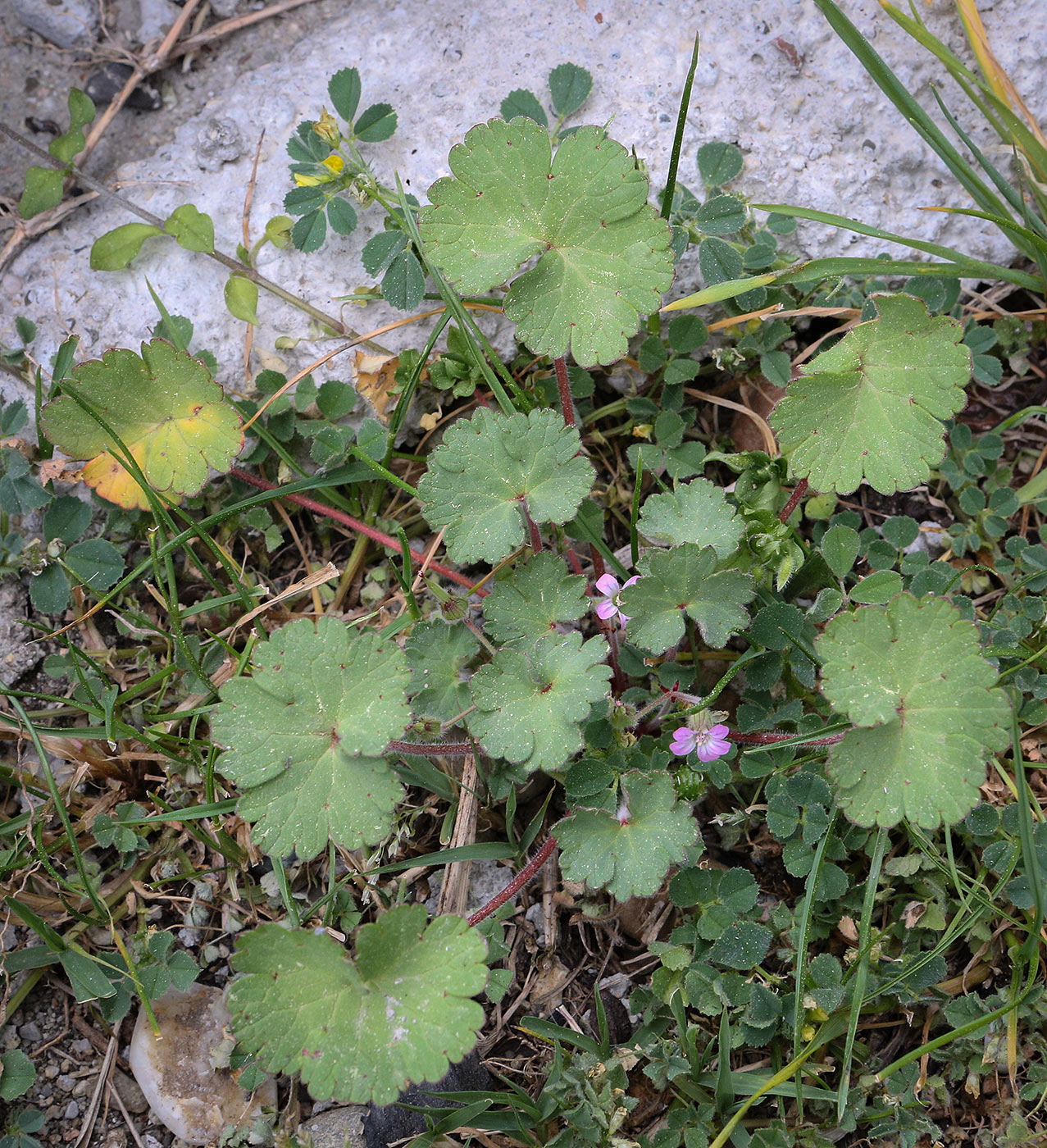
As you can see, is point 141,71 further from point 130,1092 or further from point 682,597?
point 130,1092

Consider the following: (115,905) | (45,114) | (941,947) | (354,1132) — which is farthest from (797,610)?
(45,114)

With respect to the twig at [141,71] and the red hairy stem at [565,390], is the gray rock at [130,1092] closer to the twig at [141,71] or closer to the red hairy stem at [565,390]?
the red hairy stem at [565,390]

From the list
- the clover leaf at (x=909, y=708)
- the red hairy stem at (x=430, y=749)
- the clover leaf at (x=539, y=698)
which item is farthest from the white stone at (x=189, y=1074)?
the clover leaf at (x=909, y=708)

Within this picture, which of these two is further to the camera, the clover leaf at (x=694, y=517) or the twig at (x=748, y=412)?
the twig at (x=748, y=412)

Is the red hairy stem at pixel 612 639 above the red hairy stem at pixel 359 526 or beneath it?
beneath

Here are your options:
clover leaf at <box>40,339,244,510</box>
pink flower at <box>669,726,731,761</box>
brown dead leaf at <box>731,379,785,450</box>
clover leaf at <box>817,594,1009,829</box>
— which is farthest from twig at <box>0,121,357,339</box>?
clover leaf at <box>817,594,1009,829</box>

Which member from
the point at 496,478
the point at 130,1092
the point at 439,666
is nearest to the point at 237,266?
the point at 496,478

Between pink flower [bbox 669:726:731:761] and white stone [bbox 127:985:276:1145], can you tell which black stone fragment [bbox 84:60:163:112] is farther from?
white stone [bbox 127:985:276:1145]
